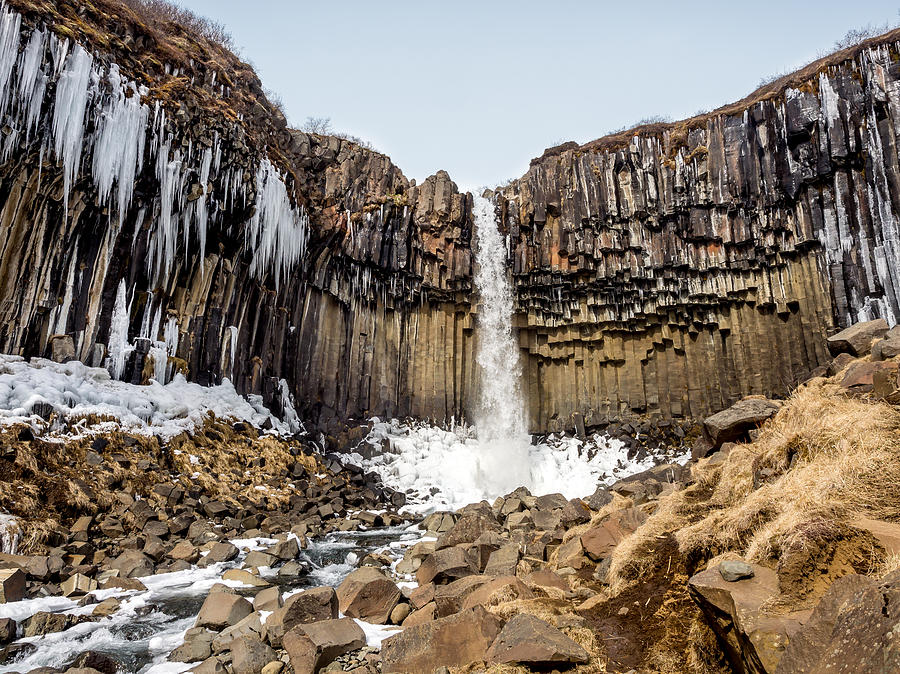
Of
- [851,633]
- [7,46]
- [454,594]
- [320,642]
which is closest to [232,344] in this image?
[7,46]

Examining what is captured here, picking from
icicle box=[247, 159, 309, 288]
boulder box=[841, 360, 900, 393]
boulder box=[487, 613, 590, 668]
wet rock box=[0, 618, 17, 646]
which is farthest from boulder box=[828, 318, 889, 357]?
icicle box=[247, 159, 309, 288]

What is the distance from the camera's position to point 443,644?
5.04 metres

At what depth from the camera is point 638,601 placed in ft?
18.9

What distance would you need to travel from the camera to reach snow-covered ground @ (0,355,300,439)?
11845mm

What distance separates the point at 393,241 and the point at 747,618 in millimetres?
22219

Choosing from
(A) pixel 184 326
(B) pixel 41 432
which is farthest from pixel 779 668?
(A) pixel 184 326

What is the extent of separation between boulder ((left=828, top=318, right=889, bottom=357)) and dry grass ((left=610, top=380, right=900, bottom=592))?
3587mm

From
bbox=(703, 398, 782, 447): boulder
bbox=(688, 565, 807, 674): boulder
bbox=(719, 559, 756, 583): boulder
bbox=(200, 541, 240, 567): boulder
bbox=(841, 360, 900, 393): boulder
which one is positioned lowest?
bbox=(200, 541, 240, 567): boulder

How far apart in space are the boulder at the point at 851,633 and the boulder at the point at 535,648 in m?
1.67

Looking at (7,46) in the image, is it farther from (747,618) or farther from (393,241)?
(747,618)

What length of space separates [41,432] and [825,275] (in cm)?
2463

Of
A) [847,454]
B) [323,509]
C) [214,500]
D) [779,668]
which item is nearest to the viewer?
[779,668]

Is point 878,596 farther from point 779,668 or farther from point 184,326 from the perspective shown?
point 184,326

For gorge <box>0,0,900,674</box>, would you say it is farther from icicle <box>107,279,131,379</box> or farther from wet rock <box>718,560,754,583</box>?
icicle <box>107,279,131,379</box>
